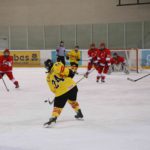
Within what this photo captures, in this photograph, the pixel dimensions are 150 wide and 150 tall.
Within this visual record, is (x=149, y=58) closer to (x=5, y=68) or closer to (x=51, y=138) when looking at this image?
(x=5, y=68)

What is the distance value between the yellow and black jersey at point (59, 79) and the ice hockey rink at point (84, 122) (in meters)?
0.48

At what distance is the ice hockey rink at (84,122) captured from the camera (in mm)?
4043

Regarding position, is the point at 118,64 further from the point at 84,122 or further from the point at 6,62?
the point at 84,122

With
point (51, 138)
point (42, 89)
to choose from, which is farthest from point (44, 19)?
point (51, 138)

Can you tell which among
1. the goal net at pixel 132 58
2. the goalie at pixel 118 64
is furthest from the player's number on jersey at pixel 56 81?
the goal net at pixel 132 58

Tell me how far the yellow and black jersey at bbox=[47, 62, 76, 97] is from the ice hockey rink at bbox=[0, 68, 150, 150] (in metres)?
0.48

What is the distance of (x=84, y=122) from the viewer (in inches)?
203

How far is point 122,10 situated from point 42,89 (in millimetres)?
10486

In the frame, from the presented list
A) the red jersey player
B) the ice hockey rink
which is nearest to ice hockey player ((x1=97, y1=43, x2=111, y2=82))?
the ice hockey rink

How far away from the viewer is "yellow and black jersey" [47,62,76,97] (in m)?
4.82

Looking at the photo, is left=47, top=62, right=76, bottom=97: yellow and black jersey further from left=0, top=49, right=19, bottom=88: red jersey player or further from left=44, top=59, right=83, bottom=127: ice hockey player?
left=0, top=49, right=19, bottom=88: red jersey player

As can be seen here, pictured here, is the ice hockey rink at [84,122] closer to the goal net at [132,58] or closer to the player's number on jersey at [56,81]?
the player's number on jersey at [56,81]

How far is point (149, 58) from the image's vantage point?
13.9 m

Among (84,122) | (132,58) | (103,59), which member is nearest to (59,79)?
(84,122)
